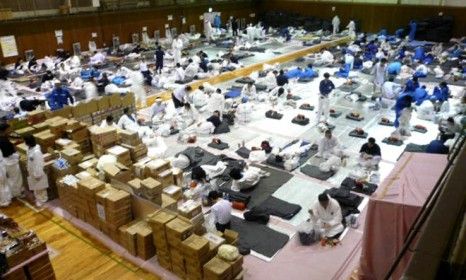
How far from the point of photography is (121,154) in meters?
9.11

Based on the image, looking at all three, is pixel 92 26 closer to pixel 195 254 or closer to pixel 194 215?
pixel 194 215

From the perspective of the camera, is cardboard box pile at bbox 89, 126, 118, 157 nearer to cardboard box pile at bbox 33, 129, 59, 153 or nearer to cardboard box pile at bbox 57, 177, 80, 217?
cardboard box pile at bbox 33, 129, 59, 153

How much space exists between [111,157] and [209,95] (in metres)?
6.74

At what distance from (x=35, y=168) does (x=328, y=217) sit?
20.1 feet

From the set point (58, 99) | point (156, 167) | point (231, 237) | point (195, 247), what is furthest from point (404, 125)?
point (58, 99)

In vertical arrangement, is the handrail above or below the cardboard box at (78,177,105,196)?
above

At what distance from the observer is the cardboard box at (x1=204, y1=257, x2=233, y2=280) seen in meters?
5.84

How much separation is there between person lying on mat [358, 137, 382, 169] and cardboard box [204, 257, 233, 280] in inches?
199

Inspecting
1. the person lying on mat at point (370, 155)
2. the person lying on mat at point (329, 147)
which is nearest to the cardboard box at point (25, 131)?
the person lying on mat at point (329, 147)

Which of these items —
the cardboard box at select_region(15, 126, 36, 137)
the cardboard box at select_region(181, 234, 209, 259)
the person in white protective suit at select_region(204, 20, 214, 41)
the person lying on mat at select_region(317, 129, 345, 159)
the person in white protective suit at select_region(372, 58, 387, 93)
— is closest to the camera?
the cardboard box at select_region(181, 234, 209, 259)

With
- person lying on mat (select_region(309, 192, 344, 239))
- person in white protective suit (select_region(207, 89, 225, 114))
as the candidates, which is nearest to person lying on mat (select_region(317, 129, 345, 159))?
person lying on mat (select_region(309, 192, 344, 239))

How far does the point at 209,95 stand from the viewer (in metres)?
14.9

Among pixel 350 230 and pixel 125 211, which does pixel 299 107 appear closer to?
pixel 350 230

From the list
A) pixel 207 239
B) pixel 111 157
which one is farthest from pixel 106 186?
pixel 207 239
